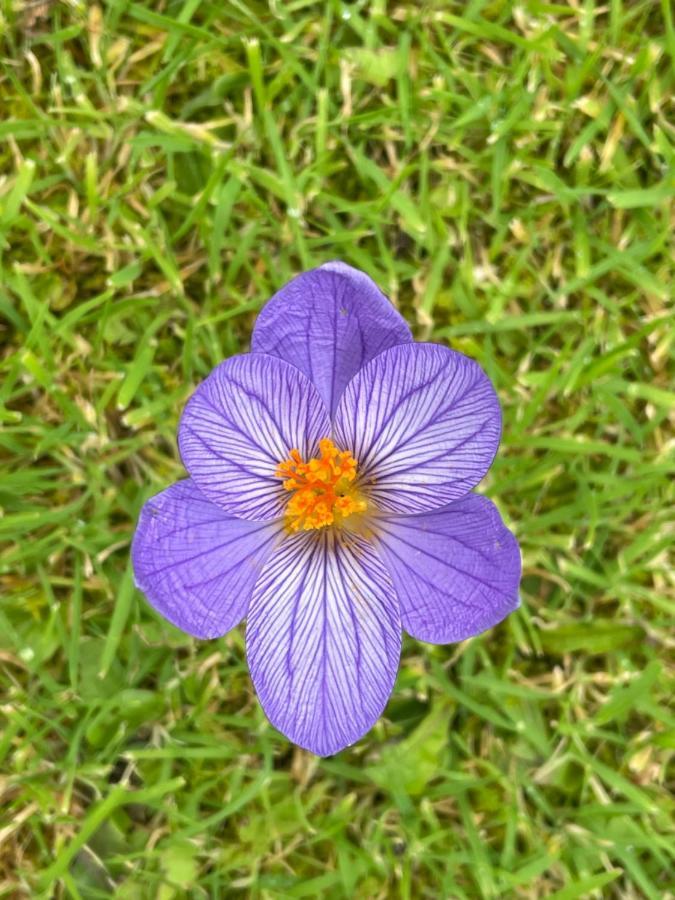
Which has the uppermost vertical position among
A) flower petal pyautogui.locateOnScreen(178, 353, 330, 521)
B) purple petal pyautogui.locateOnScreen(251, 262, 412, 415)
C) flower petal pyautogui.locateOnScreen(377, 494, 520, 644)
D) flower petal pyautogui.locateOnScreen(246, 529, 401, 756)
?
purple petal pyautogui.locateOnScreen(251, 262, 412, 415)

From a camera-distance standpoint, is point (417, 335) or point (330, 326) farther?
point (417, 335)

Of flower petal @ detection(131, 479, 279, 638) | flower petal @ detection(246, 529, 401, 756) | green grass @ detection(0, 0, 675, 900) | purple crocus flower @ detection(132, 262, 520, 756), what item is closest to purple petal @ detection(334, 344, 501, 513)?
purple crocus flower @ detection(132, 262, 520, 756)

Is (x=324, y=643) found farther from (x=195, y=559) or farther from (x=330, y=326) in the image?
(x=330, y=326)


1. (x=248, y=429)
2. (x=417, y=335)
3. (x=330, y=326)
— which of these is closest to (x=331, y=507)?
(x=248, y=429)

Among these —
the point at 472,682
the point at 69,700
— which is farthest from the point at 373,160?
the point at 69,700

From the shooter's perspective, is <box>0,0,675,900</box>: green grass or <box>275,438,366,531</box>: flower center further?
<box>0,0,675,900</box>: green grass

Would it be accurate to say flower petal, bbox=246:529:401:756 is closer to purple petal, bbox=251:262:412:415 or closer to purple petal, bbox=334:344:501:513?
purple petal, bbox=334:344:501:513
